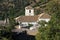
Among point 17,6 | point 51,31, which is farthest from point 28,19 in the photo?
point 51,31

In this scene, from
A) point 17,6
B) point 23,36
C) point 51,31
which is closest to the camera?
point 51,31

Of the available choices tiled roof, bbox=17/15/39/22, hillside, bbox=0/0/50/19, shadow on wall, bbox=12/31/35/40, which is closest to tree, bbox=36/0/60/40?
shadow on wall, bbox=12/31/35/40

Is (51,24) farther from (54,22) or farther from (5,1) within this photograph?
(5,1)

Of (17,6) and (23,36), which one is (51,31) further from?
(17,6)

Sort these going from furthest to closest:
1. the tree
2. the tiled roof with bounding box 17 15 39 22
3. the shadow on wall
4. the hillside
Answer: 1. the hillside
2. the tiled roof with bounding box 17 15 39 22
3. the shadow on wall
4. the tree

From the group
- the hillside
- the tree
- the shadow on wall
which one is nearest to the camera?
the tree

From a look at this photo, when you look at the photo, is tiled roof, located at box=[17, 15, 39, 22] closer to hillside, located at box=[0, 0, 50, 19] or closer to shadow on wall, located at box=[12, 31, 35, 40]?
hillside, located at box=[0, 0, 50, 19]

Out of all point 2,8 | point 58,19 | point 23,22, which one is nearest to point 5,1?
point 2,8

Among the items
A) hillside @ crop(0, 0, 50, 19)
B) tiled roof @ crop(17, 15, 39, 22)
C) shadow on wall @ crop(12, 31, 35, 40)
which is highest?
hillside @ crop(0, 0, 50, 19)

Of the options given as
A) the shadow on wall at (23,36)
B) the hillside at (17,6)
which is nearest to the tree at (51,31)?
the shadow on wall at (23,36)

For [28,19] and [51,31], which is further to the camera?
[28,19]

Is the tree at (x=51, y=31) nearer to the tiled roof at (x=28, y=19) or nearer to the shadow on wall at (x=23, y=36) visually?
the shadow on wall at (x=23, y=36)
